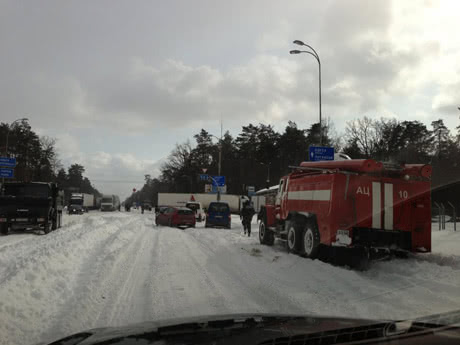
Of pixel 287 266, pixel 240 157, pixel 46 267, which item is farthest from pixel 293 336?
pixel 240 157

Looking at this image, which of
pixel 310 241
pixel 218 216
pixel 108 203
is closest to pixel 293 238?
pixel 310 241

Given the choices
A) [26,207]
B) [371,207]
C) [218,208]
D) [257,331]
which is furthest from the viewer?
[218,208]

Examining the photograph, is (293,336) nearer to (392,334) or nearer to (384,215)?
(392,334)

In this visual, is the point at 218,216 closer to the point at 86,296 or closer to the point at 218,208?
the point at 218,208

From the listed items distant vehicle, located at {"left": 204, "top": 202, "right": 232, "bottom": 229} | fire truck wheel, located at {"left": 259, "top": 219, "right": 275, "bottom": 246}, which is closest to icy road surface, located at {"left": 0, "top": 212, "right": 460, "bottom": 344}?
fire truck wheel, located at {"left": 259, "top": 219, "right": 275, "bottom": 246}

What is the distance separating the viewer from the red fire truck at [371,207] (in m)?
10.3

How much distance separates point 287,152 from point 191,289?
253ft

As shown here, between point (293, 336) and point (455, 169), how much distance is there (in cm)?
4412

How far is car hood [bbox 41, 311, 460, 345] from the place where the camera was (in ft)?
9.96

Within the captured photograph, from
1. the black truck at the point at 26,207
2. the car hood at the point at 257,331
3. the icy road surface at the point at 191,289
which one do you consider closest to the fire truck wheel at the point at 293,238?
the icy road surface at the point at 191,289

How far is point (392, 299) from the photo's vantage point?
22.8 ft

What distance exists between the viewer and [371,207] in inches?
409

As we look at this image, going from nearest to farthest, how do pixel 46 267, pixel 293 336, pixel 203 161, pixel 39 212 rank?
1. pixel 293 336
2. pixel 46 267
3. pixel 39 212
4. pixel 203 161

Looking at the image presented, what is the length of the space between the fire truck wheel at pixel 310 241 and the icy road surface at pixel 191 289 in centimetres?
53
